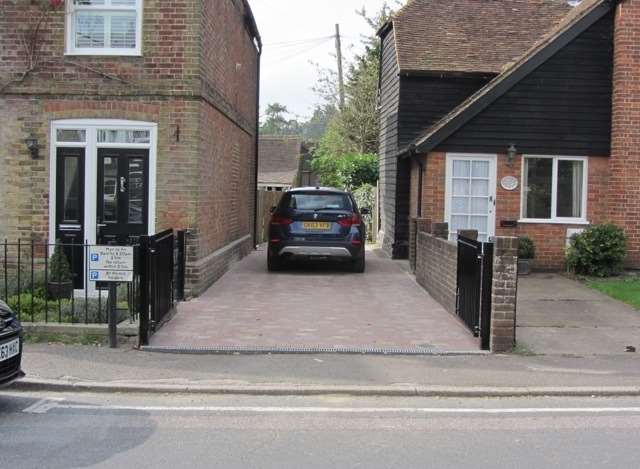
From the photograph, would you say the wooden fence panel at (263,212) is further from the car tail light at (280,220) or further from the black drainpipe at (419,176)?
the car tail light at (280,220)

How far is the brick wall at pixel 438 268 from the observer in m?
10.9

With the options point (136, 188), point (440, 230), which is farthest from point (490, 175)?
point (136, 188)

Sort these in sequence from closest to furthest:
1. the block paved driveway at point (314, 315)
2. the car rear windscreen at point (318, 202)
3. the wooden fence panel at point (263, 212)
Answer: the block paved driveway at point (314, 315) → the car rear windscreen at point (318, 202) → the wooden fence panel at point (263, 212)

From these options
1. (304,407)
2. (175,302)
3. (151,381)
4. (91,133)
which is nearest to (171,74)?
(91,133)

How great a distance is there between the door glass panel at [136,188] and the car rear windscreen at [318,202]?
3.62 meters

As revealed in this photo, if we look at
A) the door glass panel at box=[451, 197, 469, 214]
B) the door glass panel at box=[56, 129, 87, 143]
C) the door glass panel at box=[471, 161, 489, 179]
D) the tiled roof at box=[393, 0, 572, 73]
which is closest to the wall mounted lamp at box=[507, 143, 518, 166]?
the door glass panel at box=[471, 161, 489, 179]

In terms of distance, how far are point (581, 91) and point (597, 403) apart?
9.90 m

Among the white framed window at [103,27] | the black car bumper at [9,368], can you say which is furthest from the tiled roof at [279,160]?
the black car bumper at [9,368]

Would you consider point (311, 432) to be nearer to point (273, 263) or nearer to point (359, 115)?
point (273, 263)

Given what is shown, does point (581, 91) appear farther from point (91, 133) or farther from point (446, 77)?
point (91, 133)

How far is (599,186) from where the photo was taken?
15.6 meters

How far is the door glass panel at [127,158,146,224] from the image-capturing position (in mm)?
11742

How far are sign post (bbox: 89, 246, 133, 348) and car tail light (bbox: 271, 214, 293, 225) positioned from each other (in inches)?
240

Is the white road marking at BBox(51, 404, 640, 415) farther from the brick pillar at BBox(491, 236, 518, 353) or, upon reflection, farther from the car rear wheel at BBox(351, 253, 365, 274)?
the car rear wheel at BBox(351, 253, 365, 274)
